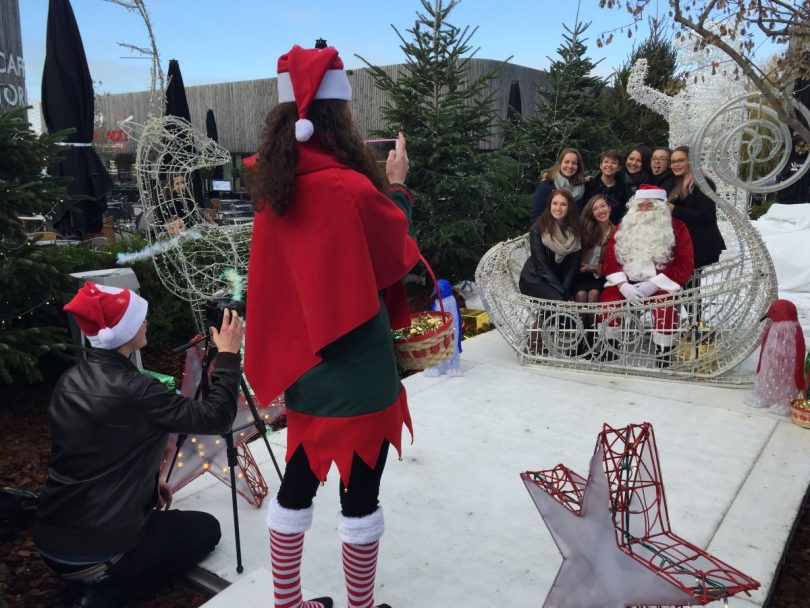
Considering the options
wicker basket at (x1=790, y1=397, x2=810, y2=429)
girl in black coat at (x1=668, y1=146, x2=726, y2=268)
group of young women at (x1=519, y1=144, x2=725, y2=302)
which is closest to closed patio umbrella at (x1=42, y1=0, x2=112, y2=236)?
group of young women at (x1=519, y1=144, x2=725, y2=302)

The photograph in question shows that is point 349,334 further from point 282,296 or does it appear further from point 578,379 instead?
point 578,379

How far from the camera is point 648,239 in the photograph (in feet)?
16.6

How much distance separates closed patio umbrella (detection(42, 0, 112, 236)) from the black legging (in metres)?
5.10

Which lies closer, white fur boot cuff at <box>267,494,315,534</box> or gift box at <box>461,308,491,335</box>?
white fur boot cuff at <box>267,494,315,534</box>

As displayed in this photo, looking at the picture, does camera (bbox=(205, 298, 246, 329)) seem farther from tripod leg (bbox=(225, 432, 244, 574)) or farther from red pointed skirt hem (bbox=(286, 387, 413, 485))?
red pointed skirt hem (bbox=(286, 387, 413, 485))

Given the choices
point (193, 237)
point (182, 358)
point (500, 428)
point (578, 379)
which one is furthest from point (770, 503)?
point (182, 358)

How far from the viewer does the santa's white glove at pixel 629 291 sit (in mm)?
4977

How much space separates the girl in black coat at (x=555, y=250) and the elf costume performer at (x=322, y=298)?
11.3ft

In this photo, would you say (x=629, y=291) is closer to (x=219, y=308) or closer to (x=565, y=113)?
(x=219, y=308)

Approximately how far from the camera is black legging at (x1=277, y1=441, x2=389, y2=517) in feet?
6.36

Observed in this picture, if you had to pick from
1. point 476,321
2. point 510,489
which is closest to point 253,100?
point 476,321

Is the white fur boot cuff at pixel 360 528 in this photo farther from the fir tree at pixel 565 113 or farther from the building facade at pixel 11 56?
the fir tree at pixel 565 113

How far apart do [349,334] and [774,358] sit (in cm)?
343

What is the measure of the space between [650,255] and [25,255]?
4.28m
